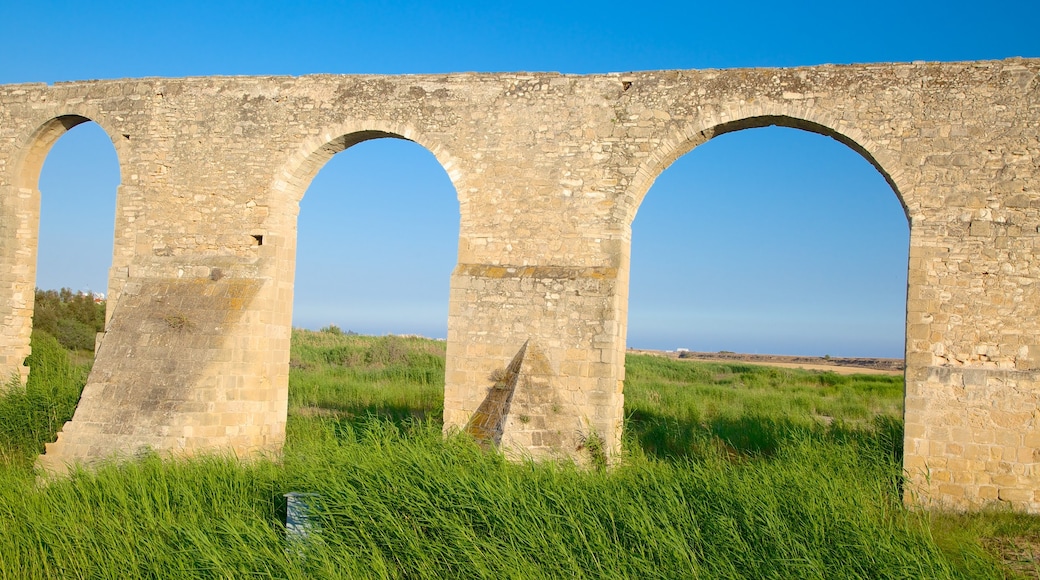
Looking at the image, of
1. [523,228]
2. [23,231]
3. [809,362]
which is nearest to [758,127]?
[523,228]

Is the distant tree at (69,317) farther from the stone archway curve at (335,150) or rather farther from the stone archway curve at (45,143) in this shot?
the stone archway curve at (335,150)

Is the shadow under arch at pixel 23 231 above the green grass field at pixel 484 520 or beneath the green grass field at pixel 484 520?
above

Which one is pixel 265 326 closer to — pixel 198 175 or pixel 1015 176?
pixel 198 175

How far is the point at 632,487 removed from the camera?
6277 mm

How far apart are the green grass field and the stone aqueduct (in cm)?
76

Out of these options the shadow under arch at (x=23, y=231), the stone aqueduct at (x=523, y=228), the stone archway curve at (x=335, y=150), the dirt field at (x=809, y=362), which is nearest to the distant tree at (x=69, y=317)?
the shadow under arch at (x=23, y=231)

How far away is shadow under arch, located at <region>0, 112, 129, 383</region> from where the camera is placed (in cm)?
992

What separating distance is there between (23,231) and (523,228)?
619cm

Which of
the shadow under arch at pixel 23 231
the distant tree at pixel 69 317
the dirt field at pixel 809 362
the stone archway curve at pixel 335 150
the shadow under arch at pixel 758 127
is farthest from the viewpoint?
the dirt field at pixel 809 362

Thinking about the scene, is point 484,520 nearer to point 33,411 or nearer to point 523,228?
point 523,228

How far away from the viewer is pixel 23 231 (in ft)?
33.1

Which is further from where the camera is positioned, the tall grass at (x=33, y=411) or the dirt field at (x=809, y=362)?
the dirt field at (x=809, y=362)

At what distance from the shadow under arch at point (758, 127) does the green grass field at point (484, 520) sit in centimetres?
250

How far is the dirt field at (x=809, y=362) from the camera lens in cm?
2958
